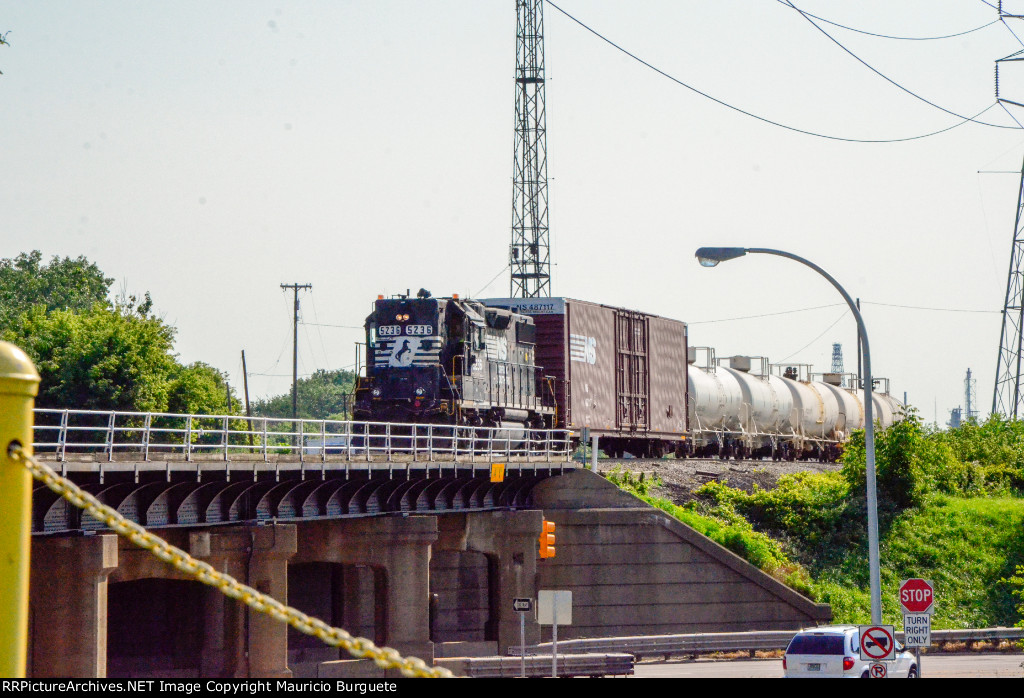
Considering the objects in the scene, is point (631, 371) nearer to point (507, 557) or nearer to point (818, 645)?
point (507, 557)

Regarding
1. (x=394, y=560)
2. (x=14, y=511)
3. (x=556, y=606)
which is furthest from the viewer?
(x=394, y=560)

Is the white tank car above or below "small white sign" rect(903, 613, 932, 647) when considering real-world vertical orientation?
above

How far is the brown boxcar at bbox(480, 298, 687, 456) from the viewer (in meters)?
40.7

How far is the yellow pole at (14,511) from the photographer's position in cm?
420

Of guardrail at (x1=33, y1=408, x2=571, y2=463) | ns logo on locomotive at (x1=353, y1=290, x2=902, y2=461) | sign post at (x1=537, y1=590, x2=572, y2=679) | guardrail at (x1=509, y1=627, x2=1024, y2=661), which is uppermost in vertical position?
ns logo on locomotive at (x1=353, y1=290, x2=902, y2=461)

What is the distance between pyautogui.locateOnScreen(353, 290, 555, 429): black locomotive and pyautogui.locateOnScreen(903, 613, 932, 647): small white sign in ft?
60.2

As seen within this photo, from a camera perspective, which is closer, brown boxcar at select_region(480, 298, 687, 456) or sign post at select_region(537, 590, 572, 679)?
sign post at select_region(537, 590, 572, 679)

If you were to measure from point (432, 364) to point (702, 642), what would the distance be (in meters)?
11.1

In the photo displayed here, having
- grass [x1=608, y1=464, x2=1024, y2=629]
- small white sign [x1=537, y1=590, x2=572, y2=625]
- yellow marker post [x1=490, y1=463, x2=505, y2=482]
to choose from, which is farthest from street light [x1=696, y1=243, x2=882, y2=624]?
grass [x1=608, y1=464, x2=1024, y2=629]

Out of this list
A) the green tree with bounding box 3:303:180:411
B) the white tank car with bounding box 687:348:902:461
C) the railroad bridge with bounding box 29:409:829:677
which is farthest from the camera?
the green tree with bounding box 3:303:180:411

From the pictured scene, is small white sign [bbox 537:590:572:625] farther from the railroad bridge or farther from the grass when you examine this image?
the grass

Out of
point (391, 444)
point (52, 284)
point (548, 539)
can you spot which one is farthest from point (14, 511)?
point (52, 284)

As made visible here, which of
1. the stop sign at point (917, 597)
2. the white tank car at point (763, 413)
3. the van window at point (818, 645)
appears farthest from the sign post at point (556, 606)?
the white tank car at point (763, 413)

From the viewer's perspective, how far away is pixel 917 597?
59.2 feet
